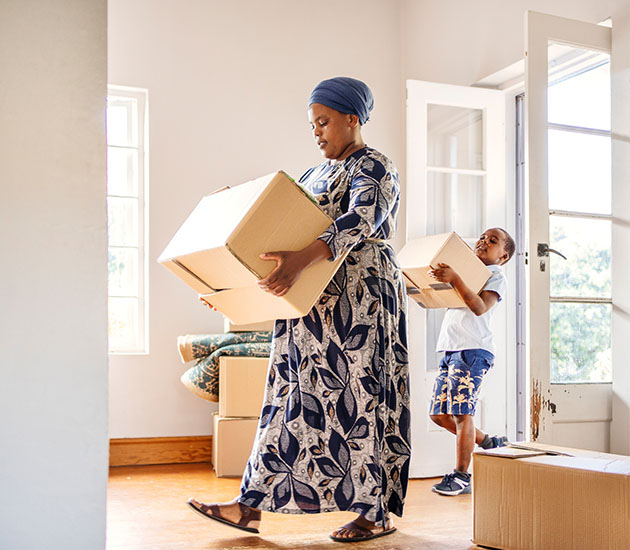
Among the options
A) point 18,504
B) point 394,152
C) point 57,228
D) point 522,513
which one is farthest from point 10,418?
point 394,152

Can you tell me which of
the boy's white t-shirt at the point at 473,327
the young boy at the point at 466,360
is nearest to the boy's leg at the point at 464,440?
the young boy at the point at 466,360

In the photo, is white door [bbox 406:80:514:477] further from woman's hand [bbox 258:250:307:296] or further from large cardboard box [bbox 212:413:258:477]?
woman's hand [bbox 258:250:307:296]

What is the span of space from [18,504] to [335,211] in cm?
128

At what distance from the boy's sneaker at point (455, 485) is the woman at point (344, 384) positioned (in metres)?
0.77

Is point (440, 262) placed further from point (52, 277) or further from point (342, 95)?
point (52, 277)

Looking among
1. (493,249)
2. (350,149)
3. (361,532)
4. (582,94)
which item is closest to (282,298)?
(350,149)

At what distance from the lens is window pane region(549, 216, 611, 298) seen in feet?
9.41

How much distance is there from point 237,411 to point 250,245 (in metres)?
1.64

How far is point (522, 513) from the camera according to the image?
6.57ft

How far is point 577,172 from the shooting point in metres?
2.90

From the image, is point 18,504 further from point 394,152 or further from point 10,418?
point 394,152

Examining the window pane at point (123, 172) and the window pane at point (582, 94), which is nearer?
the window pane at point (582, 94)

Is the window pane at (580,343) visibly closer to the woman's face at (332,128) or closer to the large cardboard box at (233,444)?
the woman's face at (332,128)

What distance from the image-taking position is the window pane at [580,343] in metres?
2.83
